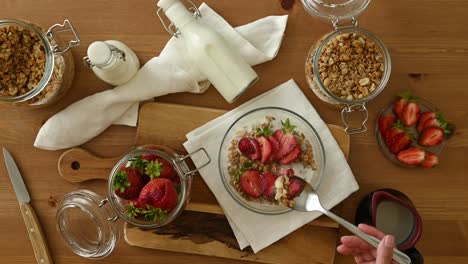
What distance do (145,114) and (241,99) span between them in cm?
22

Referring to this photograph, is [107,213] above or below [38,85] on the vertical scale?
below

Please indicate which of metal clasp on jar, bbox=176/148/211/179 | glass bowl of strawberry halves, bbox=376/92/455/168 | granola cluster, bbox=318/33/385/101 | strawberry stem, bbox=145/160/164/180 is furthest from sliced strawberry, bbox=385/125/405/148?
strawberry stem, bbox=145/160/164/180

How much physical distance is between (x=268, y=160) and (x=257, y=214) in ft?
0.41

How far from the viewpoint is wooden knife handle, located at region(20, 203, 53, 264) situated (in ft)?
3.49

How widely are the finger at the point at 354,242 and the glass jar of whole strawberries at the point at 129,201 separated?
0.34m

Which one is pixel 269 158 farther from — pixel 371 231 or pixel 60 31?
pixel 60 31

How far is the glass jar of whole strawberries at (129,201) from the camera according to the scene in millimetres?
920

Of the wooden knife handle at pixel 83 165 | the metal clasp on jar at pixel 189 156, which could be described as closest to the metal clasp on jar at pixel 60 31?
the wooden knife handle at pixel 83 165

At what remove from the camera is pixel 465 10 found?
1048mm

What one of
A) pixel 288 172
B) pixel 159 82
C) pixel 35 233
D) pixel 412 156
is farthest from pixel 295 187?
pixel 35 233

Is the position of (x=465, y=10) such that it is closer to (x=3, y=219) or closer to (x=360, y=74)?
(x=360, y=74)

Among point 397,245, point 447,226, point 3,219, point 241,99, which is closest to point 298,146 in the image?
point 241,99

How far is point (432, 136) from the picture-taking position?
1013mm

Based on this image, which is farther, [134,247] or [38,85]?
[134,247]
